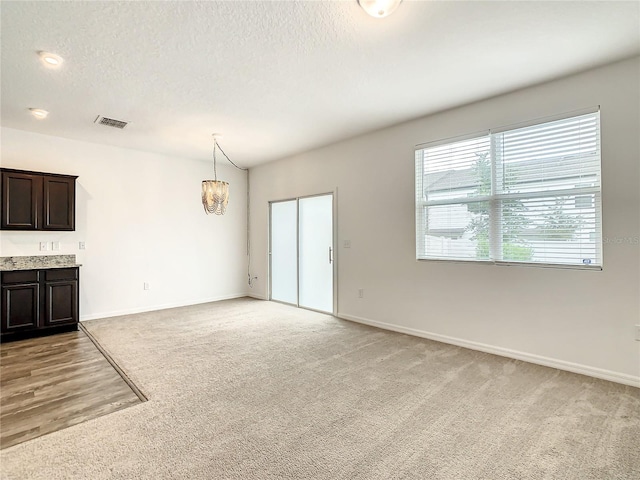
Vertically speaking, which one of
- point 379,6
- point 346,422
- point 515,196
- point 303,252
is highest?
point 379,6

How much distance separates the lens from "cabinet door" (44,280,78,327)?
4.33 metres

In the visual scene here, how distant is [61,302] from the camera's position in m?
4.43

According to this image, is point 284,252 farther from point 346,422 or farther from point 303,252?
point 346,422

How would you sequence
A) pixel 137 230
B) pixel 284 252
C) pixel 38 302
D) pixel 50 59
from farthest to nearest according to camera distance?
pixel 284 252 → pixel 137 230 → pixel 38 302 → pixel 50 59

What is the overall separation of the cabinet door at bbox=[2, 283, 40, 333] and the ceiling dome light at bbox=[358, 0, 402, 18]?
4.96 meters

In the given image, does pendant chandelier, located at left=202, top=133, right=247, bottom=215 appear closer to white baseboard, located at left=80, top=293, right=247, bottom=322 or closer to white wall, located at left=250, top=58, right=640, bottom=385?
white wall, located at left=250, top=58, right=640, bottom=385

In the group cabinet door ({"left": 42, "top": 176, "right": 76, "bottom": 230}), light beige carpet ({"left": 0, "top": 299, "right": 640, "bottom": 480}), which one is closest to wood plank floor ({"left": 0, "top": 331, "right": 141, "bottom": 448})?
light beige carpet ({"left": 0, "top": 299, "right": 640, "bottom": 480})

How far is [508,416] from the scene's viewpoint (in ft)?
7.64

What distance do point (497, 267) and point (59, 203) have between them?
575 centimetres

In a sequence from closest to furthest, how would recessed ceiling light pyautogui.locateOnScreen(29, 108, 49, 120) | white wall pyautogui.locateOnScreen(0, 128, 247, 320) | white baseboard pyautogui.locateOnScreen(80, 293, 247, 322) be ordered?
recessed ceiling light pyautogui.locateOnScreen(29, 108, 49, 120)
white wall pyautogui.locateOnScreen(0, 128, 247, 320)
white baseboard pyautogui.locateOnScreen(80, 293, 247, 322)

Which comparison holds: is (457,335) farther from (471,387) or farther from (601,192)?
(601,192)

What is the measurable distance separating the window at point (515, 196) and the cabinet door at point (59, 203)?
192 inches

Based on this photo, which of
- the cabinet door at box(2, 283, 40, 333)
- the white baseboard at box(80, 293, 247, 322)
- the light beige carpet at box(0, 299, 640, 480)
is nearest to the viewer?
the light beige carpet at box(0, 299, 640, 480)

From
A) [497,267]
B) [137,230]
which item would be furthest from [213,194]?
[497,267]
